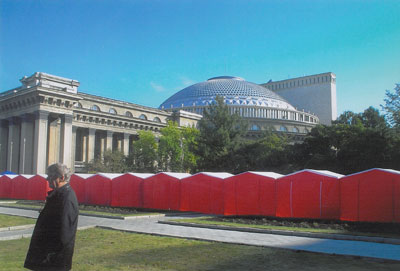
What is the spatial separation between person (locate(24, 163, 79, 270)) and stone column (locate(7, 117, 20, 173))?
5627 cm

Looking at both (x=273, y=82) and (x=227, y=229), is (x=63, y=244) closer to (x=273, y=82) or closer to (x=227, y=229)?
(x=227, y=229)

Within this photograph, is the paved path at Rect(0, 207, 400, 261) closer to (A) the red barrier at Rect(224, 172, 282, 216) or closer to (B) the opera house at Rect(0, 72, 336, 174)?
(A) the red barrier at Rect(224, 172, 282, 216)

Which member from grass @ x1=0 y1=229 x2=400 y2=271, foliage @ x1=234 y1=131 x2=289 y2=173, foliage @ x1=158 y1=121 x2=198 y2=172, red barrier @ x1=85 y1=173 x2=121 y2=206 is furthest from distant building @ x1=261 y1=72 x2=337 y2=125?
grass @ x1=0 y1=229 x2=400 y2=271

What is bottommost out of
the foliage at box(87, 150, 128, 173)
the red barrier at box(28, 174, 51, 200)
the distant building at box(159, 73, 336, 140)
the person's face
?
the red barrier at box(28, 174, 51, 200)

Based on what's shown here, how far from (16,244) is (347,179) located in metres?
16.3

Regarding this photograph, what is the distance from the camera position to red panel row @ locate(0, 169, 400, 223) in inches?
790

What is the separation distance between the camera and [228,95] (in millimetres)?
106562

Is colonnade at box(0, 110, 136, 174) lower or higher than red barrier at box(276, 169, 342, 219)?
higher

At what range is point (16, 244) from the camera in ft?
42.9

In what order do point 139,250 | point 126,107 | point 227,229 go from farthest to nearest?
point 126,107 → point 227,229 → point 139,250

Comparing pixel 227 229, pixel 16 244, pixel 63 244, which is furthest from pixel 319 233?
pixel 63 244

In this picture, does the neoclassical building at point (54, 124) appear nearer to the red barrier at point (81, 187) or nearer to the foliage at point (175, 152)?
the foliage at point (175, 152)

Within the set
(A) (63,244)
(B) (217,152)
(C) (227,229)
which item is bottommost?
(C) (227,229)

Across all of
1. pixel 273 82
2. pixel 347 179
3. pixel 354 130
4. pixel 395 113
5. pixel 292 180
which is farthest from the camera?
pixel 273 82
